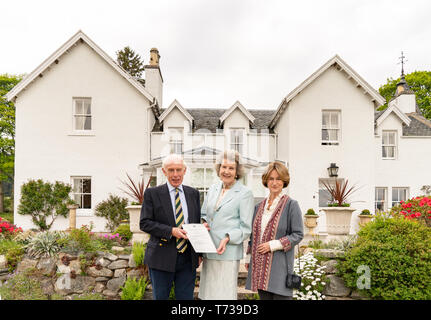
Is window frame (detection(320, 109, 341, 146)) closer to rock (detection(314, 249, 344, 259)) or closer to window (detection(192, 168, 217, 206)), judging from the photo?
window (detection(192, 168, 217, 206))

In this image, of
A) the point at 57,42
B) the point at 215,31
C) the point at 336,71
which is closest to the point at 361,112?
the point at 336,71

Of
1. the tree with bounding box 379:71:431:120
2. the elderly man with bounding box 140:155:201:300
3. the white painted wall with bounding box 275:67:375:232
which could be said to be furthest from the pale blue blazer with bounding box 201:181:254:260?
the tree with bounding box 379:71:431:120

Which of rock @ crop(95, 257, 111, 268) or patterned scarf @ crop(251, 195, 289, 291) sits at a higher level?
patterned scarf @ crop(251, 195, 289, 291)

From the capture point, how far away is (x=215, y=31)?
985cm

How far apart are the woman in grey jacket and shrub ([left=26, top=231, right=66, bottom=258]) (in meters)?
3.95

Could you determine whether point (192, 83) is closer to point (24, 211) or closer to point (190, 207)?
point (24, 211)

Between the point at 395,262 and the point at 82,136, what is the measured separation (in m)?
11.5

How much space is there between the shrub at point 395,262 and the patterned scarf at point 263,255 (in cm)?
228

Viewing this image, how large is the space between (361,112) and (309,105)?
221 cm

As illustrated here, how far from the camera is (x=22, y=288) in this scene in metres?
4.93

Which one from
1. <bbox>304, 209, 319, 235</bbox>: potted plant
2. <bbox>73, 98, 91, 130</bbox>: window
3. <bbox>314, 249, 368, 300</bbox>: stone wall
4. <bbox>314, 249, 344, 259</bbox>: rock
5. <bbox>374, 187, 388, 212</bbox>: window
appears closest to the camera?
<bbox>314, 249, 368, 300</bbox>: stone wall

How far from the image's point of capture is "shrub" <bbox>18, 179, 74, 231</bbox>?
1160 centimetres

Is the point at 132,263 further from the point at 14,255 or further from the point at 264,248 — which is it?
the point at 264,248
